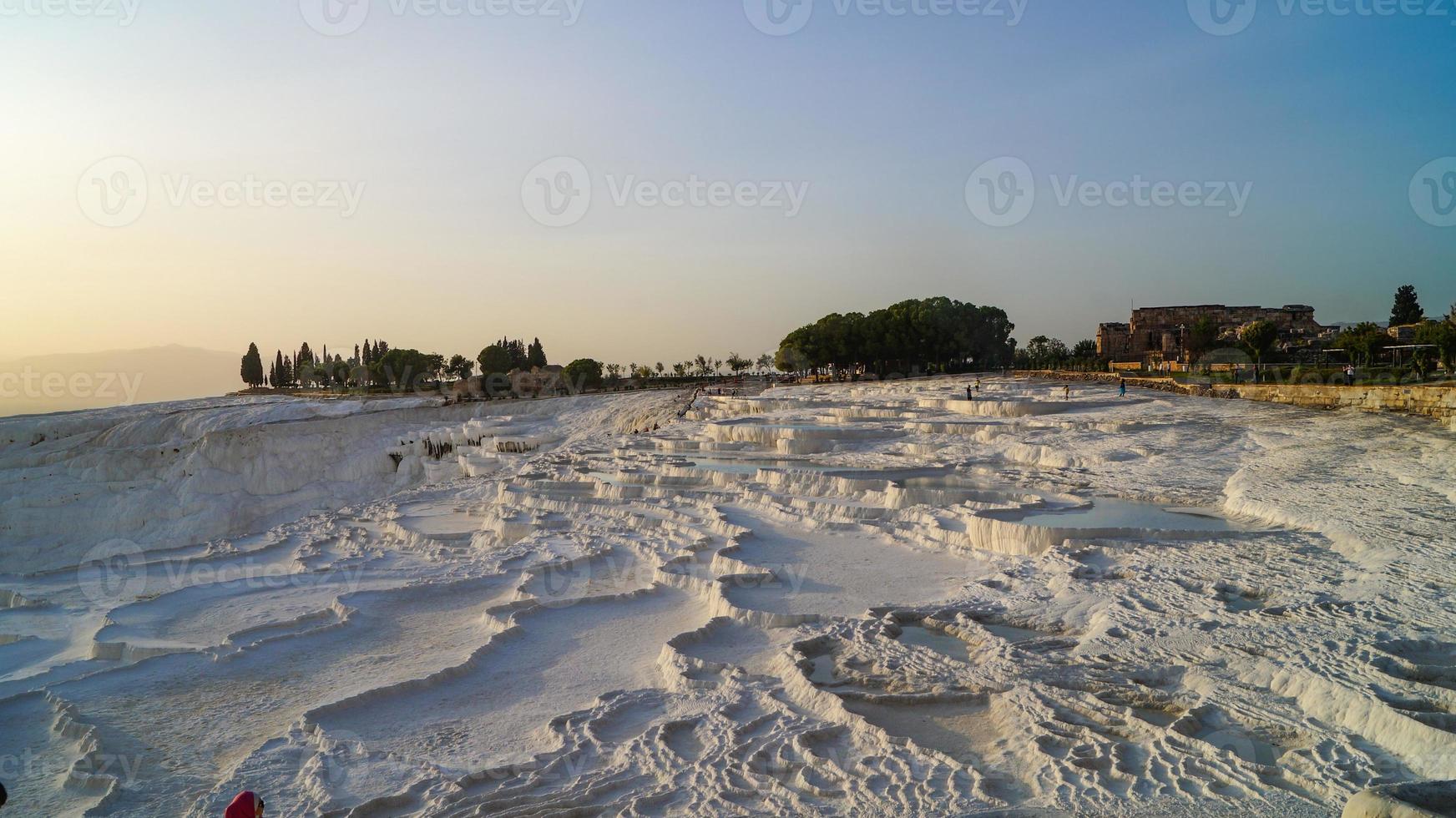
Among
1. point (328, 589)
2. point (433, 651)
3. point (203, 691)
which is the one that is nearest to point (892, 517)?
point (433, 651)

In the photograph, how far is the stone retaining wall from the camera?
63.7 feet

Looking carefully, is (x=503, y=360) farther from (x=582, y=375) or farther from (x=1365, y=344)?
(x=1365, y=344)

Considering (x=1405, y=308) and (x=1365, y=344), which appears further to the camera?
(x=1405, y=308)

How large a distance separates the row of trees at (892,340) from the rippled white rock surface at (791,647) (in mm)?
39476

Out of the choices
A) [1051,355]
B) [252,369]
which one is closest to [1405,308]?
[1051,355]

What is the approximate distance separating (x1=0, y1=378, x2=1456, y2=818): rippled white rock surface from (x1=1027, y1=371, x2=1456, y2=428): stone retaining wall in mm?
3532

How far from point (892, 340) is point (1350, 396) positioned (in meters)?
34.2

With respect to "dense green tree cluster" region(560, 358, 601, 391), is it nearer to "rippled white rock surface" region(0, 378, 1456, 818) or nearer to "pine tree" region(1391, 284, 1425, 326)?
"rippled white rock surface" region(0, 378, 1456, 818)

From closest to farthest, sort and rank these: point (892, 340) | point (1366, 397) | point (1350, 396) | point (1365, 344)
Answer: point (1366, 397), point (1350, 396), point (1365, 344), point (892, 340)

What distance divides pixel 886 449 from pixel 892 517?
7.87 m

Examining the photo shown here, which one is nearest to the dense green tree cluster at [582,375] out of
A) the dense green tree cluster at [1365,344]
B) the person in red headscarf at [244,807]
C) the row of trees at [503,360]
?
the row of trees at [503,360]

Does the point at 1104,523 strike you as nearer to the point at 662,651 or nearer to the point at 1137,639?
the point at 1137,639

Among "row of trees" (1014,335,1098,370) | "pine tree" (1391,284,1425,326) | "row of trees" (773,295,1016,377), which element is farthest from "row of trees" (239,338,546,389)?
"pine tree" (1391,284,1425,326)

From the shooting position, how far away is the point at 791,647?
7414 mm
